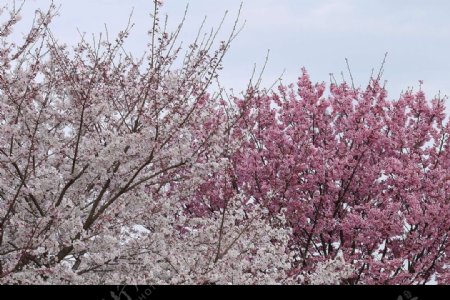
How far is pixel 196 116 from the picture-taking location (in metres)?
9.82

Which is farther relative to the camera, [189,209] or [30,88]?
[189,209]

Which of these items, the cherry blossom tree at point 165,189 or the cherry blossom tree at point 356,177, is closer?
the cherry blossom tree at point 165,189

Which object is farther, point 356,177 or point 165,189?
point 356,177

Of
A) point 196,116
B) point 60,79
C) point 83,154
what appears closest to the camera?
point 83,154

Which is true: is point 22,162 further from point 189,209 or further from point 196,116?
Answer: point 189,209

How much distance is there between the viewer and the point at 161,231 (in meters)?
9.87

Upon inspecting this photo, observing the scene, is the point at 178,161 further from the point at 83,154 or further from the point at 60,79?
the point at 60,79

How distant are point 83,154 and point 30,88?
179 centimetres

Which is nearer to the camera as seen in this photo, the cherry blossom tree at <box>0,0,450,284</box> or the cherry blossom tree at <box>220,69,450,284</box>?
the cherry blossom tree at <box>0,0,450,284</box>
